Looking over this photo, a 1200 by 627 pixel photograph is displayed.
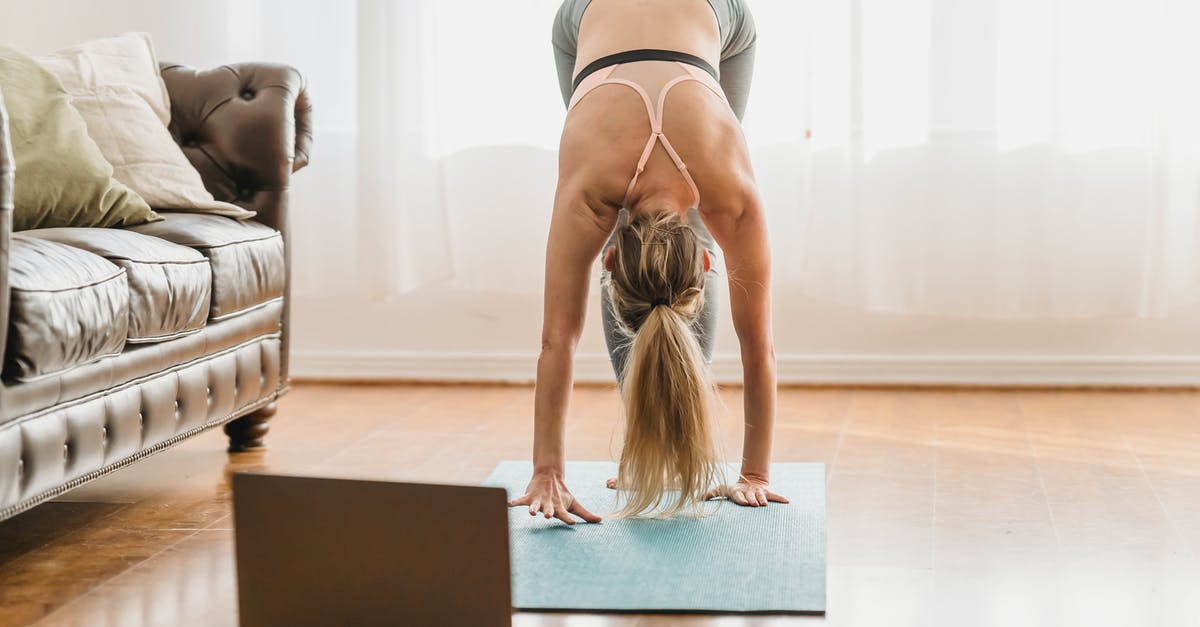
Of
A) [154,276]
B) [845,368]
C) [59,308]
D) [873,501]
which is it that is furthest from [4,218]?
[845,368]

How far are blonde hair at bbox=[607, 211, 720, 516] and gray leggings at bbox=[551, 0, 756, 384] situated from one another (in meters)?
0.32

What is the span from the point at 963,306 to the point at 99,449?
2.31 meters

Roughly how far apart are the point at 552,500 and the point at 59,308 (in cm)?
83

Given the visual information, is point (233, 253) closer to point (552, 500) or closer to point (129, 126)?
point (129, 126)

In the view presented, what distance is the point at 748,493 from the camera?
7.13ft

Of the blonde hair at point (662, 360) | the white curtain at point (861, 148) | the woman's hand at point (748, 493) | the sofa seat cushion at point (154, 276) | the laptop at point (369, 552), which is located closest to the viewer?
the laptop at point (369, 552)

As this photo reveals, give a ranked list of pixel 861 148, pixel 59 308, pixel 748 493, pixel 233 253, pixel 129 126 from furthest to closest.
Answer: pixel 861 148, pixel 129 126, pixel 233 253, pixel 748 493, pixel 59 308

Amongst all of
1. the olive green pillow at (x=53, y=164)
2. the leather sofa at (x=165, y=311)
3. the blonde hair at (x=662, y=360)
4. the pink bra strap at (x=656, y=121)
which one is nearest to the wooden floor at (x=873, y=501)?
the leather sofa at (x=165, y=311)

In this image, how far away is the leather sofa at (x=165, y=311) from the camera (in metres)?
1.77

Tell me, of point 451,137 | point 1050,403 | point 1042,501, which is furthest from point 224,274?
point 1050,403

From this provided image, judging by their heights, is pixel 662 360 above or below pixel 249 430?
above

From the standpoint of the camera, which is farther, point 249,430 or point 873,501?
point 249,430

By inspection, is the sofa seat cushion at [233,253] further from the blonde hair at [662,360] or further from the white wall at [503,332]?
the white wall at [503,332]

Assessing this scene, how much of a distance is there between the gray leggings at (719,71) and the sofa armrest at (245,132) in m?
0.65
